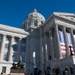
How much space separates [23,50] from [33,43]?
488 cm

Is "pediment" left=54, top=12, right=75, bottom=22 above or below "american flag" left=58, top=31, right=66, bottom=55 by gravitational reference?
above

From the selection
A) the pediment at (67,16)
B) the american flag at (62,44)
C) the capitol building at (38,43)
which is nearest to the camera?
the american flag at (62,44)

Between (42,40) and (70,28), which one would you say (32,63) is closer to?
(42,40)

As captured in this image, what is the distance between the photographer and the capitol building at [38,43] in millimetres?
42281

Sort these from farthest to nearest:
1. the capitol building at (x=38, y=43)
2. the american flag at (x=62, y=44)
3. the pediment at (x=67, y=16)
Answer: the pediment at (x=67, y=16) < the capitol building at (x=38, y=43) < the american flag at (x=62, y=44)

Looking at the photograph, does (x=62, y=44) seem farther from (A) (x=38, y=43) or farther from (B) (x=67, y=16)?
(B) (x=67, y=16)

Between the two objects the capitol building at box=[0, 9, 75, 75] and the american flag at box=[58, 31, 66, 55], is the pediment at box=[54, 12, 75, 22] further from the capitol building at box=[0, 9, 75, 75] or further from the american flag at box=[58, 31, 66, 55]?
the american flag at box=[58, 31, 66, 55]

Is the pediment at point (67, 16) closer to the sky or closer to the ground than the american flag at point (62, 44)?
closer to the sky

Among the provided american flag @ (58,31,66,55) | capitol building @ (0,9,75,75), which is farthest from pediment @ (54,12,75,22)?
american flag @ (58,31,66,55)

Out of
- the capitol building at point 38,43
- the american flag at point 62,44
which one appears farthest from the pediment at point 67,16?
the american flag at point 62,44

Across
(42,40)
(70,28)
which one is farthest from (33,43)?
(70,28)

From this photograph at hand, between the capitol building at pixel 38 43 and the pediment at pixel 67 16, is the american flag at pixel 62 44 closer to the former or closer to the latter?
the capitol building at pixel 38 43

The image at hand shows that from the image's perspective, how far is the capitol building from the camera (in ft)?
139

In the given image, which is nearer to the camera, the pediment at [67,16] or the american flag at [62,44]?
the american flag at [62,44]
